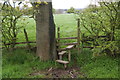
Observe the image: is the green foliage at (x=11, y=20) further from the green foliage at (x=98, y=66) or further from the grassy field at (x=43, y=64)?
the green foliage at (x=98, y=66)

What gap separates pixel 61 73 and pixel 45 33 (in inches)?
74.5

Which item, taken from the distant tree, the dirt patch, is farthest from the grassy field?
the distant tree

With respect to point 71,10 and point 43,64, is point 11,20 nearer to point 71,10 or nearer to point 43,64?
point 43,64

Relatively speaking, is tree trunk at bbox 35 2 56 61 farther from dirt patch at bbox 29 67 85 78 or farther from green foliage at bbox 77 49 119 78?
green foliage at bbox 77 49 119 78

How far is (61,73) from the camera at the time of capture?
19.8ft

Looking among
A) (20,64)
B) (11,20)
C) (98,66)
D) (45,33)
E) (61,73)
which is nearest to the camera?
(61,73)

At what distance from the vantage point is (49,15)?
22.3 ft

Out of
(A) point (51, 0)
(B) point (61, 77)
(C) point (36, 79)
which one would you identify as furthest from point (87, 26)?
(C) point (36, 79)

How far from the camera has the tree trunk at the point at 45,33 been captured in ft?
22.3

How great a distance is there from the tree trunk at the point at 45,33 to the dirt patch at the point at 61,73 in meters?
0.94

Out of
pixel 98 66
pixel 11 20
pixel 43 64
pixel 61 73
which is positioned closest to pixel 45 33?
pixel 43 64

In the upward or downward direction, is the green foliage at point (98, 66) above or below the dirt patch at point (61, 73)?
above

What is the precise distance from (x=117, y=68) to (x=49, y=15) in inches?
135

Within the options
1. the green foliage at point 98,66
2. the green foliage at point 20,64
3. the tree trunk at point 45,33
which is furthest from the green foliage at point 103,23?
the green foliage at point 20,64
